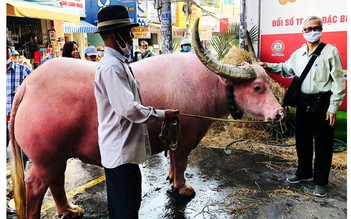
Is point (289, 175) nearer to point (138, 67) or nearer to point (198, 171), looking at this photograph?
point (198, 171)

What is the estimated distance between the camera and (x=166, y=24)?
21.0ft

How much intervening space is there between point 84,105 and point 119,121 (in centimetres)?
75

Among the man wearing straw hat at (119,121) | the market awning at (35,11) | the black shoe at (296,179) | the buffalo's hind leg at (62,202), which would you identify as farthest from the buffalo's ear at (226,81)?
the market awning at (35,11)

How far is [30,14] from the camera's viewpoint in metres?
9.36

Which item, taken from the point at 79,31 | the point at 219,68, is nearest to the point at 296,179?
the point at 219,68

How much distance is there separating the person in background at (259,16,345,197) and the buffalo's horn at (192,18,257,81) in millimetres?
845

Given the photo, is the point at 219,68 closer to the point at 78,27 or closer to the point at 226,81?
the point at 226,81

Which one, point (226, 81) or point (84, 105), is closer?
point (84, 105)

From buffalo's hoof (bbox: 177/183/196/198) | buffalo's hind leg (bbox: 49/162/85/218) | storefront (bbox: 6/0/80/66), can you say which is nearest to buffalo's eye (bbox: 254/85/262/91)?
buffalo's hoof (bbox: 177/183/196/198)

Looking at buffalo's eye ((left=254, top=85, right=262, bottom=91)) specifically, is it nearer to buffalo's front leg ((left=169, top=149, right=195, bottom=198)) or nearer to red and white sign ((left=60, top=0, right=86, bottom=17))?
buffalo's front leg ((left=169, top=149, right=195, bottom=198))

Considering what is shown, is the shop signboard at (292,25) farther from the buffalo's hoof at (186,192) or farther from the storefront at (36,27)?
the storefront at (36,27)

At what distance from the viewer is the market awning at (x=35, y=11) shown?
878 cm

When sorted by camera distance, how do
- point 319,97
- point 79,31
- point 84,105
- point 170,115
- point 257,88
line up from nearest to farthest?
point 170,115 → point 84,105 → point 257,88 → point 319,97 → point 79,31

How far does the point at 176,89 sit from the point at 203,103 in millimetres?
347
